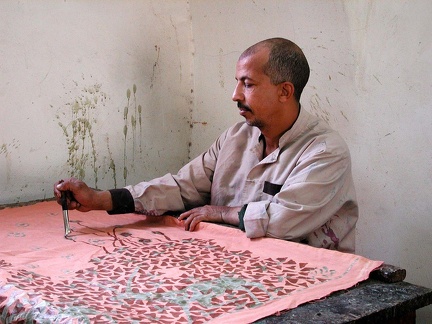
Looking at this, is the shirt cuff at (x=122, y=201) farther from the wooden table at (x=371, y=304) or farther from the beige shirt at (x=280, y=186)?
the wooden table at (x=371, y=304)

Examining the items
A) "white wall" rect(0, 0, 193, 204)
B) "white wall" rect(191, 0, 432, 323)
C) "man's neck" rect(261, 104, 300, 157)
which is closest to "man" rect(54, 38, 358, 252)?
"man's neck" rect(261, 104, 300, 157)

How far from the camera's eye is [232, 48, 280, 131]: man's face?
220 centimetres

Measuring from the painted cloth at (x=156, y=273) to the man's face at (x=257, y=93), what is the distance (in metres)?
0.42

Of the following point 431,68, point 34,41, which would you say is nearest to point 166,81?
point 34,41

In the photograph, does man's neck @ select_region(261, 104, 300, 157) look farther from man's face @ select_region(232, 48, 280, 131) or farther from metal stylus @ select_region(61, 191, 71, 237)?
metal stylus @ select_region(61, 191, 71, 237)

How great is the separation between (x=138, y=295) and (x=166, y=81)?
1.82 meters

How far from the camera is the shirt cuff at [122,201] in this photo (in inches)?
91.7

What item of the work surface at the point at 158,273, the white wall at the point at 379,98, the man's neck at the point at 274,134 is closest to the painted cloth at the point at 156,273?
the work surface at the point at 158,273

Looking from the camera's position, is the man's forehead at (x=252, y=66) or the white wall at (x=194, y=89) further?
the white wall at (x=194, y=89)

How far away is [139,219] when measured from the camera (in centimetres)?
239

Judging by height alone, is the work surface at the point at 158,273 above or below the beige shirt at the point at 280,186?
below

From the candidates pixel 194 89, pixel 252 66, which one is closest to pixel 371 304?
pixel 252 66

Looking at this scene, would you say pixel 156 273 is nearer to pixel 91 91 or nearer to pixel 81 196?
pixel 81 196

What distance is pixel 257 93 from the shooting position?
2.21 meters
